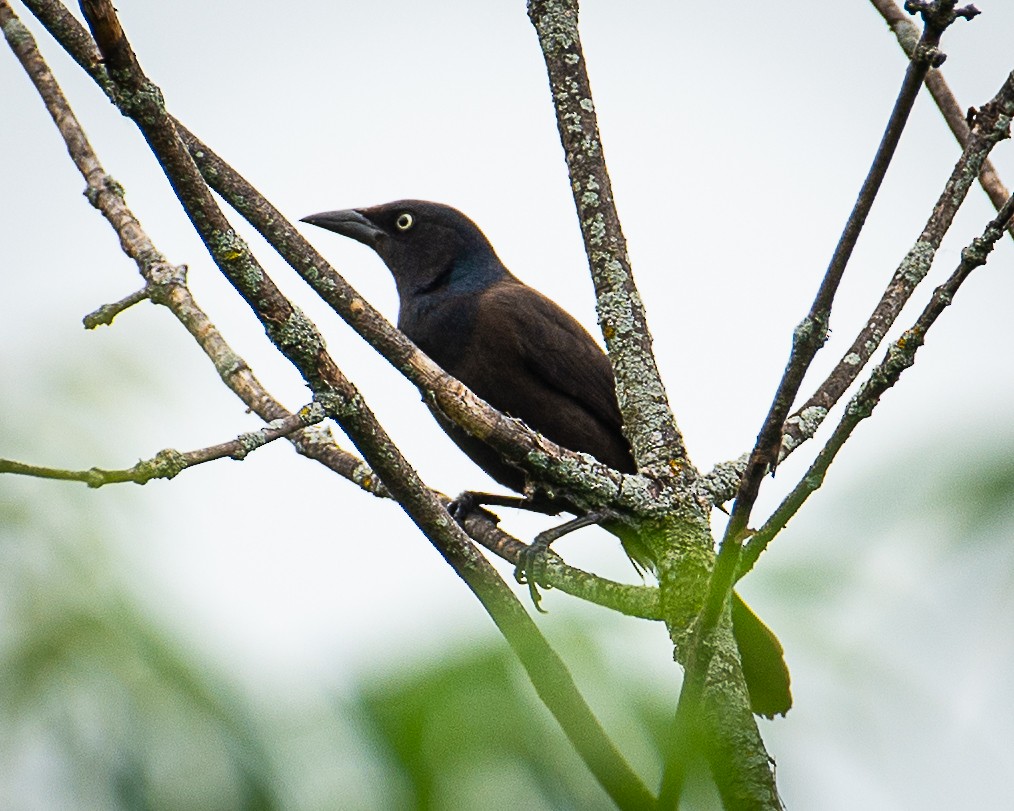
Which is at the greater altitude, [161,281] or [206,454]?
[161,281]

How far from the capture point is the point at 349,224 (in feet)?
17.5

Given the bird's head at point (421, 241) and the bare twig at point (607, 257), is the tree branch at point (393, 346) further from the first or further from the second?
the bird's head at point (421, 241)

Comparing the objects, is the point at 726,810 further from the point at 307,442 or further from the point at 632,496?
the point at 307,442

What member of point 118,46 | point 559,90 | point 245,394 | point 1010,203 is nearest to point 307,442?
point 245,394

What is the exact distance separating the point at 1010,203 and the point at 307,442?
245 centimetres

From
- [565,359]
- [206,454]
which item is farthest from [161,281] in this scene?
[565,359]

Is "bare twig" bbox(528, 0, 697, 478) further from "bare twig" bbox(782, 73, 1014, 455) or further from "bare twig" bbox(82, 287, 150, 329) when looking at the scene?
"bare twig" bbox(82, 287, 150, 329)

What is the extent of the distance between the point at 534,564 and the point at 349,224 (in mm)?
2399

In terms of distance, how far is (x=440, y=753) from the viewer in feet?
2.06

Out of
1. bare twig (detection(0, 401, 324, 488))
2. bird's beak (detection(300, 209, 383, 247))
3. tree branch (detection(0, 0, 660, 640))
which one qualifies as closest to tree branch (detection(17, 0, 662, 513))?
bare twig (detection(0, 401, 324, 488))

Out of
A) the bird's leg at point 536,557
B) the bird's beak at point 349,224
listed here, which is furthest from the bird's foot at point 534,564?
the bird's beak at point 349,224

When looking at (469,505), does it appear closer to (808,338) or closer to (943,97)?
(943,97)

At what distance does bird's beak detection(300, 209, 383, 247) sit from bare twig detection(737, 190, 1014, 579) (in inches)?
134

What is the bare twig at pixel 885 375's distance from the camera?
1962 mm
